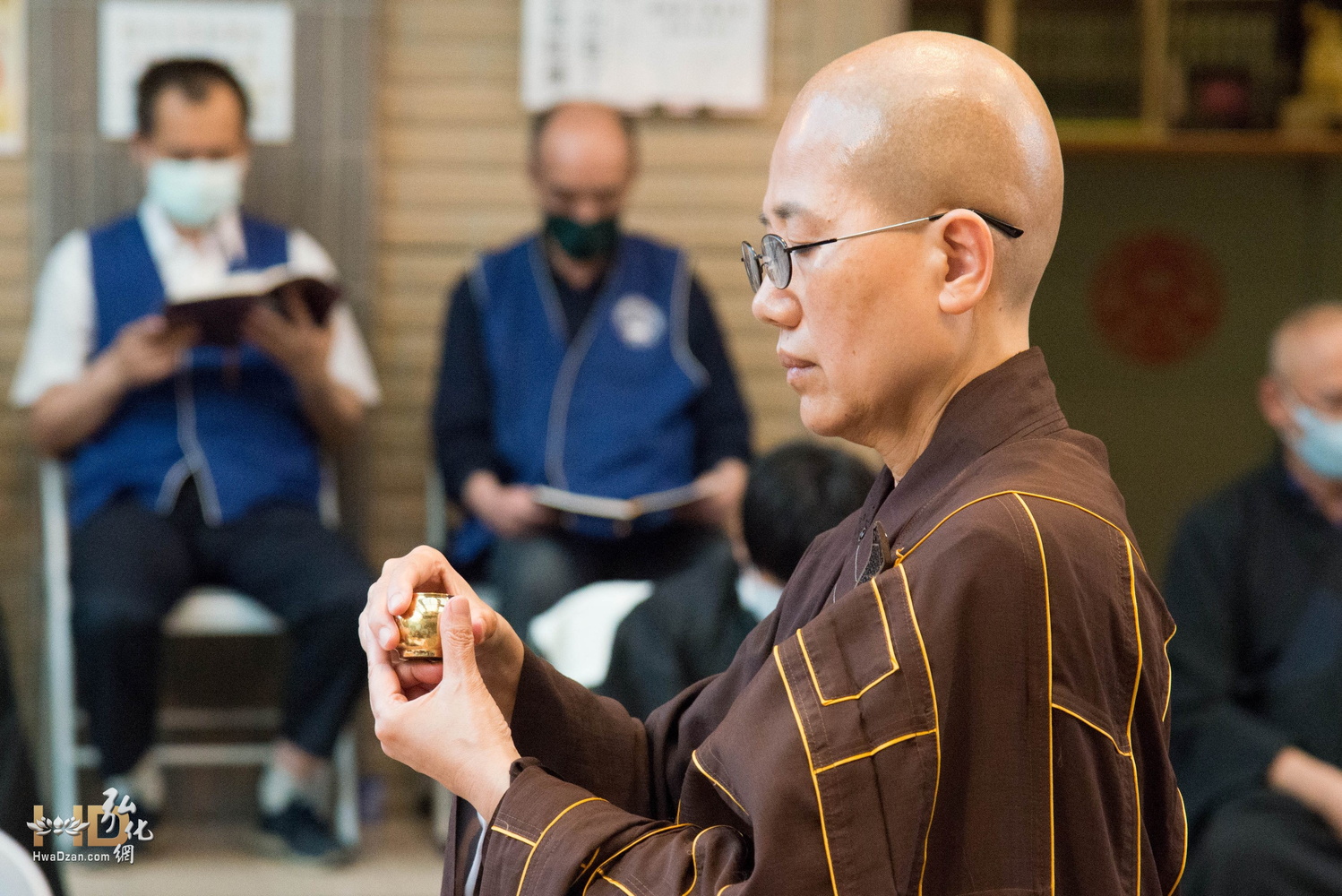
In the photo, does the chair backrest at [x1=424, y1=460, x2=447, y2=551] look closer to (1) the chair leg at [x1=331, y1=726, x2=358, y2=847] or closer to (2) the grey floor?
(1) the chair leg at [x1=331, y1=726, x2=358, y2=847]

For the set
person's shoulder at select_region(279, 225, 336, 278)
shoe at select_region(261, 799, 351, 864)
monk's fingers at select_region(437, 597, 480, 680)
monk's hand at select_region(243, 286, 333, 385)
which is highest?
person's shoulder at select_region(279, 225, 336, 278)

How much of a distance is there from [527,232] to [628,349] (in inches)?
19.7

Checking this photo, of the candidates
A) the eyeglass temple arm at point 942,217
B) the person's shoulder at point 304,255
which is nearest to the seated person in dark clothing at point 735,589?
the eyeglass temple arm at point 942,217

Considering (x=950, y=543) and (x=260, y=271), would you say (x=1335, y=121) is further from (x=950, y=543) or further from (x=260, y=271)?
(x=950, y=543)

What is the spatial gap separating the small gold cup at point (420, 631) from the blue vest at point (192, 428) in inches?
81.9

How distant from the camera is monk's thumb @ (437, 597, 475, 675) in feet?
3.87

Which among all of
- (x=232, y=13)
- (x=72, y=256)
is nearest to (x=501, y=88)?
(x=232, y=13)

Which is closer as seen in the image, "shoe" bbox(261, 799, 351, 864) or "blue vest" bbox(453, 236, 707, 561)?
"shoe" bbox(261, 799, 351, 864)

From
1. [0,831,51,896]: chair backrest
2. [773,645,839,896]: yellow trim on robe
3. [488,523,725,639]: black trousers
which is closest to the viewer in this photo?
[773,645,839,896]: yellow trim on robe

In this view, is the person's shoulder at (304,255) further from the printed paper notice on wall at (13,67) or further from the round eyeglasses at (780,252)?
the round eyeglasses at (780,252)

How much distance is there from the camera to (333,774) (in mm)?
3385

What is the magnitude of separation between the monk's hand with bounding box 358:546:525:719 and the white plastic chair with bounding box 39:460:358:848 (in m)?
1.78

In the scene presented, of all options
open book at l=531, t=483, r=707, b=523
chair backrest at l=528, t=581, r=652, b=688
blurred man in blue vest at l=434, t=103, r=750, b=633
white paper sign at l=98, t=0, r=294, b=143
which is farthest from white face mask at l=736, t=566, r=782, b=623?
white paper sign at l=98, t=0, r=294, b=143

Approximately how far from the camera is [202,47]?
11.4 feet
